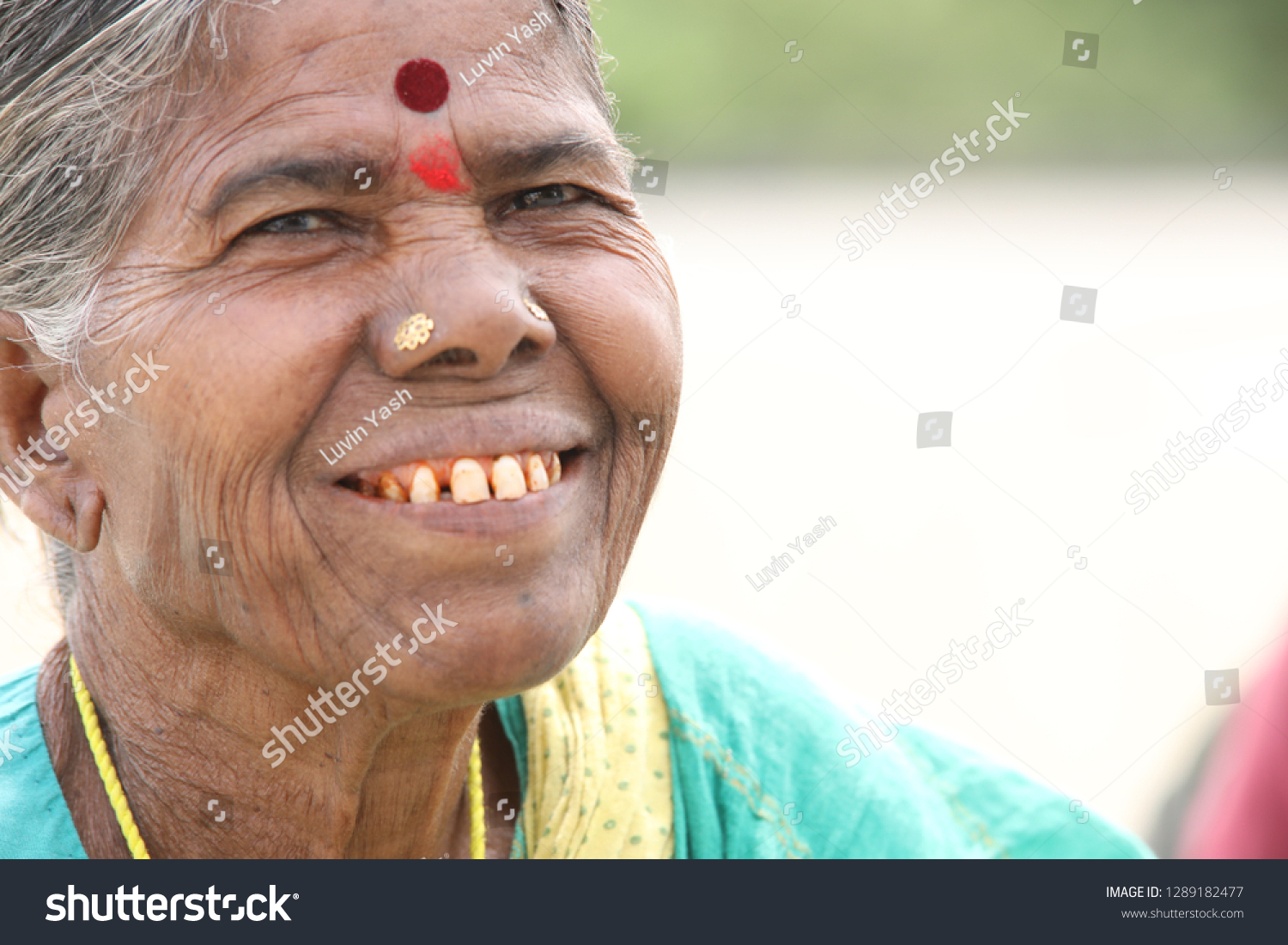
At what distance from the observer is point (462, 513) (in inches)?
62.9

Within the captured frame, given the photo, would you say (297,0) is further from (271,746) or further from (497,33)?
(271,746)

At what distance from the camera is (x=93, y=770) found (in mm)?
1953

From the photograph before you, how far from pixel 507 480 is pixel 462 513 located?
0.08 m

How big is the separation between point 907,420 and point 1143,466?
1.30 meters

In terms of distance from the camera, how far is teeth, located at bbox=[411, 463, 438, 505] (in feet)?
5.26

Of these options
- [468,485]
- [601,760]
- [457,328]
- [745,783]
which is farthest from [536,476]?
[745,783]

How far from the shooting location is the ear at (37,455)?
175cm

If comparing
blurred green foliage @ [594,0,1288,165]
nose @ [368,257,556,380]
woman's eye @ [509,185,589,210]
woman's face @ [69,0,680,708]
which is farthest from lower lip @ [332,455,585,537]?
blurred green foliage @ [594,0,1288,165]

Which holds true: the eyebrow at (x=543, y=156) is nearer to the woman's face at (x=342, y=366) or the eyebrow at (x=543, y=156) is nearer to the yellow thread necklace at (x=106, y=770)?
the woman's face at (x=342, y=366)

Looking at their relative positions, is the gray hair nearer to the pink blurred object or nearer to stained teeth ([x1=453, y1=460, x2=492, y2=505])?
stained teeth ([x1=453, y1=460, x2=492, y2=505])

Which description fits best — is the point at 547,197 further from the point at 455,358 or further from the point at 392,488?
the point at 392,488

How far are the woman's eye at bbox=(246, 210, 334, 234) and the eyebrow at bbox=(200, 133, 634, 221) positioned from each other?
0.05m

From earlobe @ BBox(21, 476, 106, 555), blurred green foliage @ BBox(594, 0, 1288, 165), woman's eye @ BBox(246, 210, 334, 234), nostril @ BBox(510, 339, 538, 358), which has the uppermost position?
blurred green foliage @ BBox(594, 0, 1288, 165)
